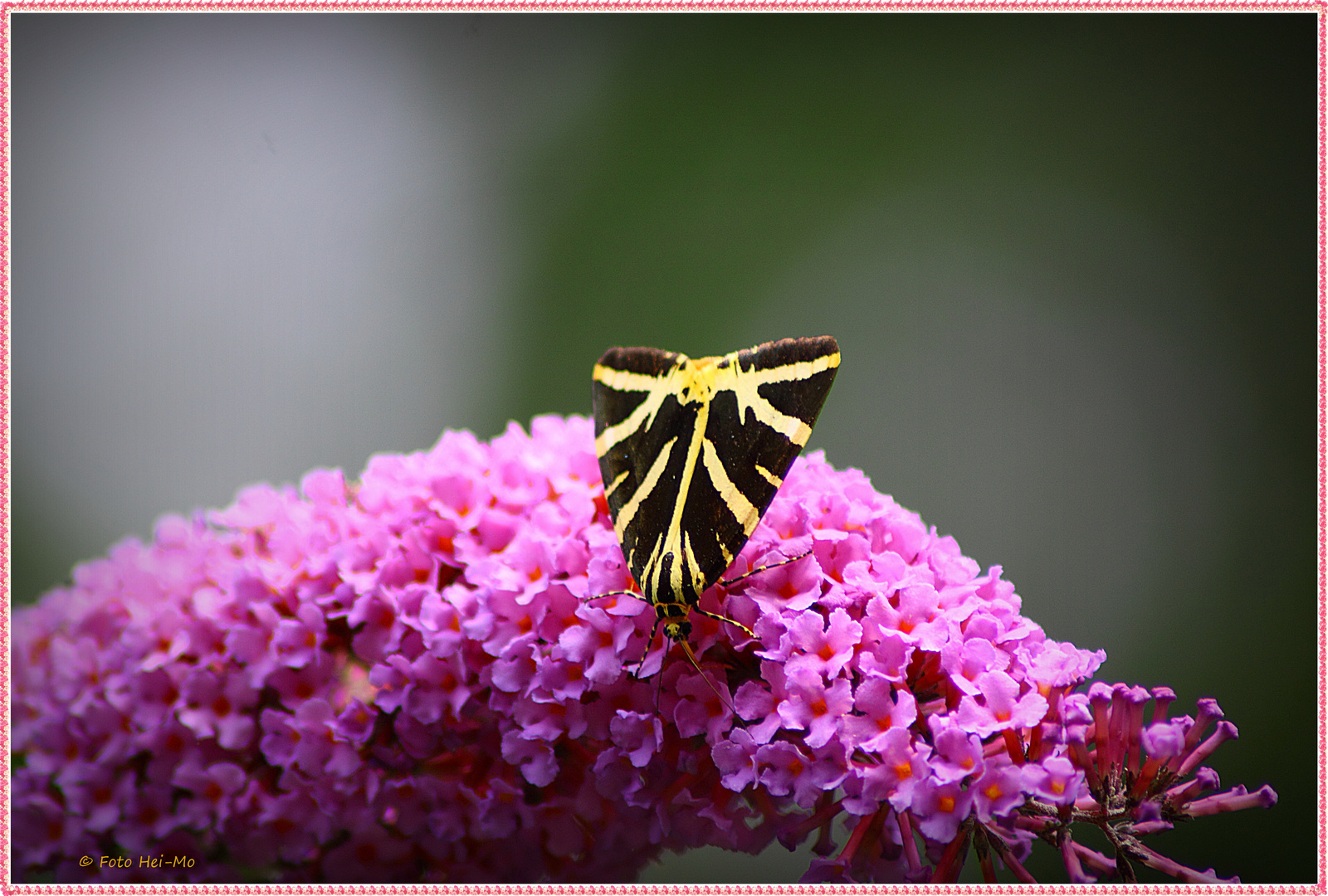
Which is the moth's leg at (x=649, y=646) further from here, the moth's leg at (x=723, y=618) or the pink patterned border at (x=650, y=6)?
the pink patterned border at (x=650, y=6)

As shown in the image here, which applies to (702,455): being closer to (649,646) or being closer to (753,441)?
(753,441)

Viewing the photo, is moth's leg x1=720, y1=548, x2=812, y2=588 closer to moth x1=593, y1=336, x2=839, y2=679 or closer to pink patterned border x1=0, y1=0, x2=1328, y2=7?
moth x1=593, y1=336, x2=839, y2=679

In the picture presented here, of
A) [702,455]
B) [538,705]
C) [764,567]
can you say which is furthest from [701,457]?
[538,705]

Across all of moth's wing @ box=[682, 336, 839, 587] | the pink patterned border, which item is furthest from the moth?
the pink patterned border

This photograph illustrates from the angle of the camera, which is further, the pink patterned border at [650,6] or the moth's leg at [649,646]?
the pink patterned border at [650,6]

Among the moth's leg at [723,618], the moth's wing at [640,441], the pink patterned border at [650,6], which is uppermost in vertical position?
the pink patterned border at [650,6]

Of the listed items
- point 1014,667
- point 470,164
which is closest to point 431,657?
point 1014,667

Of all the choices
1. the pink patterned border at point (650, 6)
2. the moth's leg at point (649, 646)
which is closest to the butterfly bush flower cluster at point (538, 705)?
the moth's leg at point (649, 646)

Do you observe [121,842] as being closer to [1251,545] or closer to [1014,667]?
[1014,667]
